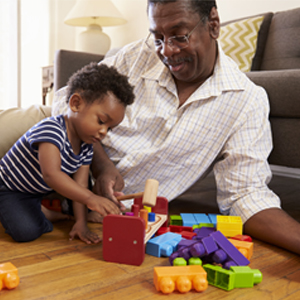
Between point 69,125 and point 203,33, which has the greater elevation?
point 203,33

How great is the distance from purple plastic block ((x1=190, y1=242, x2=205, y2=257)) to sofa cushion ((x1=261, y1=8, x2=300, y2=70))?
4.59 feet

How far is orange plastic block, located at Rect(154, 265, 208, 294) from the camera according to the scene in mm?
726

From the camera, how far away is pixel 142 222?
0.84 meters

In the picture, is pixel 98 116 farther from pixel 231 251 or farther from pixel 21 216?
pixel 231 251

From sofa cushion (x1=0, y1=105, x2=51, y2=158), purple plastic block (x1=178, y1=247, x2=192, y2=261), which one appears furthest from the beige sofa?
purple plastic block (x1=178, y1=247, x2=192, y2=261)

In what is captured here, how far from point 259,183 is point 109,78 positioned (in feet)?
1.88

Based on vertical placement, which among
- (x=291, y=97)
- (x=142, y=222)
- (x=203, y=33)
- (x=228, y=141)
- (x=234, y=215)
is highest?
(x=203, y=33)

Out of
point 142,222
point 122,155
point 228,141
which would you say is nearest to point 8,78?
point 122,155

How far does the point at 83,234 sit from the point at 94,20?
2.66 meters

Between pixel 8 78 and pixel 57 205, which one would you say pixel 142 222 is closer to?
pixel 57 205

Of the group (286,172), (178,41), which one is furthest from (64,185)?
(286,172)

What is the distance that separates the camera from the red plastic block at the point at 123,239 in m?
0.84

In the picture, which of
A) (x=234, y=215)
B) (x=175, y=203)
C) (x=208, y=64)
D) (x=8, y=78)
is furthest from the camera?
(x=8, y=78)

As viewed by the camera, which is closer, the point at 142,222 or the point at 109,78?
the point at 142,222
